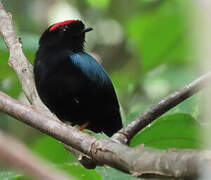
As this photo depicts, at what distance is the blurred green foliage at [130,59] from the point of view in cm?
224

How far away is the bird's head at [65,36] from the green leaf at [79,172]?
238cm

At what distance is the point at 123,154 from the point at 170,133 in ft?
3.04

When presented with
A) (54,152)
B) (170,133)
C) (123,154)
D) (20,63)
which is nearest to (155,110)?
(170,133)

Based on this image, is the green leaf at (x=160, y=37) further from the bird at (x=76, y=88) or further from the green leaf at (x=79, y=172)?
the green leaf at (x=79, y=172)

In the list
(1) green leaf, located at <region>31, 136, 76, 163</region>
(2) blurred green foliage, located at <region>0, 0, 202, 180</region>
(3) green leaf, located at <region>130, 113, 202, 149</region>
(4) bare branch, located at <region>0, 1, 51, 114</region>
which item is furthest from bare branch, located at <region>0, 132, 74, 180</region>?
(4) bare branch, located at <region>0, 1, 51, 114</region>

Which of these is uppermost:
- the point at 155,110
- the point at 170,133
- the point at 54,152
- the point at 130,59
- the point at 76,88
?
the point at 155,110

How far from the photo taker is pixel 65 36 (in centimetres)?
427

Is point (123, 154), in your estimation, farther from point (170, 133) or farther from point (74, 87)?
point (74, 87)

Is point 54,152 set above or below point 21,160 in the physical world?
below

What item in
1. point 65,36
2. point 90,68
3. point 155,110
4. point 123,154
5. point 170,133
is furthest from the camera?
point 65,36

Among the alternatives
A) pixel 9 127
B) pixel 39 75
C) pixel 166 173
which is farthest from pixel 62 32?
pixel 166 173

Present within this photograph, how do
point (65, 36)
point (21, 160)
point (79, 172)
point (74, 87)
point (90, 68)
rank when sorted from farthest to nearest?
point (65, 36)
point (90, 68)
point (74, 87)
point (79, 172)
point (21, 160)

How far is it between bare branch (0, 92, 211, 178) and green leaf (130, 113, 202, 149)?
614 millimetres

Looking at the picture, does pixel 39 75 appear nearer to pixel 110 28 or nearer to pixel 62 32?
pixel 62 32
